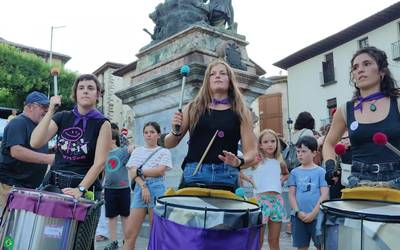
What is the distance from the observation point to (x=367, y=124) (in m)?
2.63


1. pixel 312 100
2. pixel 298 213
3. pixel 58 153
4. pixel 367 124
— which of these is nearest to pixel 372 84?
pixel 367 124

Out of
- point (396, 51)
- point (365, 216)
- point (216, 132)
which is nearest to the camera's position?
point (365, 216)

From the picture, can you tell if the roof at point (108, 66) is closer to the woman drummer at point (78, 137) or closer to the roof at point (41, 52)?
the roof at point (41, 52)

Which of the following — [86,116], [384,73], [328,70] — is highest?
[328,70]

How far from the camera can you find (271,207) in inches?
187

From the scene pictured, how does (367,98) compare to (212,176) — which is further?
(212,176)

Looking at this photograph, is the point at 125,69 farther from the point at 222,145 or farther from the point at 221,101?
the point at 222,145

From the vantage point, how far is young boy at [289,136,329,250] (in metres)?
4.29

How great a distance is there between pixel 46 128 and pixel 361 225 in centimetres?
231

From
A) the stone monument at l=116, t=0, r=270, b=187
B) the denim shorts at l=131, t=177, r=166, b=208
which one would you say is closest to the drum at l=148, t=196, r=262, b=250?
the denim shorts at l=131, t=177, r=166, b=208

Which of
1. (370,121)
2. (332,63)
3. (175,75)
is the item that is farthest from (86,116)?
(332,63)

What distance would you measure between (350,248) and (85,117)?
217cm

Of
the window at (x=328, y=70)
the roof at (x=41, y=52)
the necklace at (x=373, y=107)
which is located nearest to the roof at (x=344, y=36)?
the window at (x=328, y=70)

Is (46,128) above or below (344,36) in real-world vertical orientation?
below
